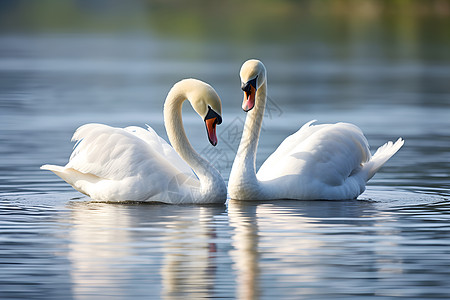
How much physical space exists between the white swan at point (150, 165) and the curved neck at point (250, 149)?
29 cm

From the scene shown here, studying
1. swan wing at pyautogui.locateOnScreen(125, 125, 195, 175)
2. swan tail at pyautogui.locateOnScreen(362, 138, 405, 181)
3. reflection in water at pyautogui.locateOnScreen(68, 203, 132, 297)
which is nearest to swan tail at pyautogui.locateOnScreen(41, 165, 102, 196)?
reflection in water at pyautogui.locateOnScreen(68, 203, 132, 297)

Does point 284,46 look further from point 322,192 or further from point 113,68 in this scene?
point 322,192

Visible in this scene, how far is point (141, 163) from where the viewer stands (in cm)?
1296

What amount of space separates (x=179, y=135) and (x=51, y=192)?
1.70m

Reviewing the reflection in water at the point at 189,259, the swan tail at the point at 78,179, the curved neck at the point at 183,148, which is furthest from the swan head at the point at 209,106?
the swan tail at the point at 78,179

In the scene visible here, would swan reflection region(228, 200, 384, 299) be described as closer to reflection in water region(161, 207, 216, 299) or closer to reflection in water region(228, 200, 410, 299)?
reflection in water region(228, 200, 410, 299)

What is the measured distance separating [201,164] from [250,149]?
29.3 inches

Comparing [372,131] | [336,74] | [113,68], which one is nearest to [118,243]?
[372,131]

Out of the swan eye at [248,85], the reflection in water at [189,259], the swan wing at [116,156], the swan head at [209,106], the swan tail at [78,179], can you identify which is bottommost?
the reflection in water at [189,259]

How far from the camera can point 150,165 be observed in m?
12.9

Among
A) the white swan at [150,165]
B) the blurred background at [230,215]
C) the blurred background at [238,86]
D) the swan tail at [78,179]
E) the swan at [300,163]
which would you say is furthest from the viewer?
the blurred background at [238,86]

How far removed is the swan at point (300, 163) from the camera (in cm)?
1319

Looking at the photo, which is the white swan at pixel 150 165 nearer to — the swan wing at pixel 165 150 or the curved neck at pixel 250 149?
the swan wing at pixel 165 150

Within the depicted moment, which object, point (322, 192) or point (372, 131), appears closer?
point (322, 192)
